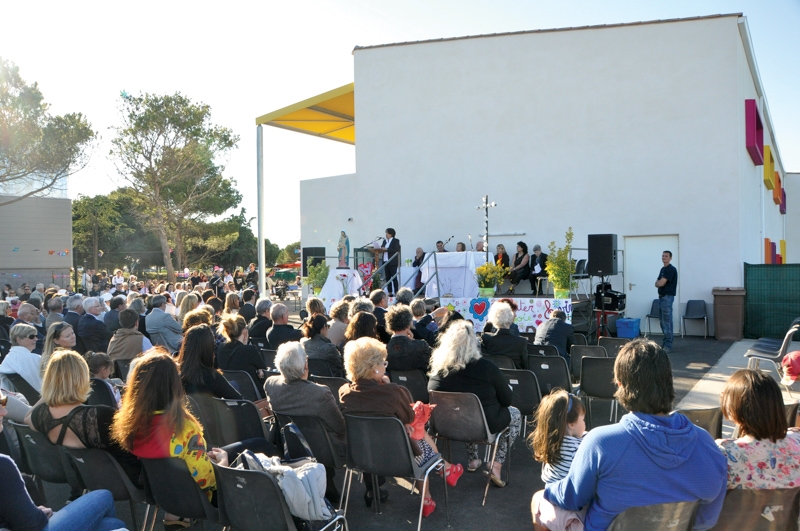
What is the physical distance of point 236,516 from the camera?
2777 millimetres

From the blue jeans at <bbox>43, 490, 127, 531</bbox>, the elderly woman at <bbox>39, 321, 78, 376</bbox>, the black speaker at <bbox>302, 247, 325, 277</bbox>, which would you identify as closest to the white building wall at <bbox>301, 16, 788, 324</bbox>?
the black speaker at <bbox>302, 247, 325, 277</bbox>

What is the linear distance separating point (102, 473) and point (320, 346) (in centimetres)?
242

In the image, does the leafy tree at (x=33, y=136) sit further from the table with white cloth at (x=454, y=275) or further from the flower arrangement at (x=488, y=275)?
the flower arrangement at (x=488, y=275)

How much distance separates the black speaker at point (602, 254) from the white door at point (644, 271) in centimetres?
224

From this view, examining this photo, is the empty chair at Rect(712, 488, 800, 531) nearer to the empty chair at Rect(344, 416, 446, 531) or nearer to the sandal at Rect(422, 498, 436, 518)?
the empty chair at Rect(344, 416, 446, 531)

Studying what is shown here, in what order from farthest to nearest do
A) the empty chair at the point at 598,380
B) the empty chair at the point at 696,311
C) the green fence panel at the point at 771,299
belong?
the empty chair at the point at 696,311 → the green fence panel at the point at 771,299 → the empty chair at the point at 598,380

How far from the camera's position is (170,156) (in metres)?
26.3

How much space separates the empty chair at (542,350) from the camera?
594 centimetres

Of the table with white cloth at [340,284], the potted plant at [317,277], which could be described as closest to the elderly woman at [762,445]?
the table with white cloth at [340,284]

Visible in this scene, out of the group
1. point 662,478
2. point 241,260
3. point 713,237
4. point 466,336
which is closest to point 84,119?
point 241,260

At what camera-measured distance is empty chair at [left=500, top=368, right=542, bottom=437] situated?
4902mm

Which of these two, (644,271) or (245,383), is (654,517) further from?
(644,271)

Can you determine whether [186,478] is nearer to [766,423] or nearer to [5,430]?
[5,430]

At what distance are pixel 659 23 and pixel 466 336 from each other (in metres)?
11.9
